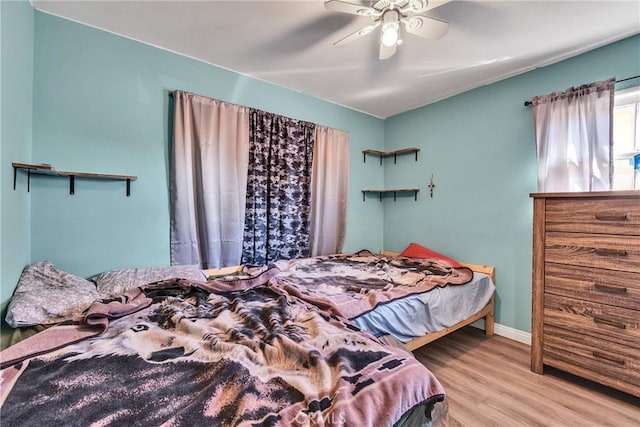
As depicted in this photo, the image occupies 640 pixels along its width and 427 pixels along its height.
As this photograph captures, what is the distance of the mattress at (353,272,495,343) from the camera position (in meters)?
1.71

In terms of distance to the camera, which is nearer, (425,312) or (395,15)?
(395,15)

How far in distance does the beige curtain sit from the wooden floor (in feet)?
4.94

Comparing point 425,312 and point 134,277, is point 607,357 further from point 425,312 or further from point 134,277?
point 134,277

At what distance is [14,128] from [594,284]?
11.3 feet

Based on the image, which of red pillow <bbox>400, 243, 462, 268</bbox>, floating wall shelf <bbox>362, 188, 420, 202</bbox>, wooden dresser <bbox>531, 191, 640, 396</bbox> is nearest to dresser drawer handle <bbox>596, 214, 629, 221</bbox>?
wooden dresser <bbox>531, 191, 640, 396</bbox>

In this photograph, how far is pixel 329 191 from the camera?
10.8 feet

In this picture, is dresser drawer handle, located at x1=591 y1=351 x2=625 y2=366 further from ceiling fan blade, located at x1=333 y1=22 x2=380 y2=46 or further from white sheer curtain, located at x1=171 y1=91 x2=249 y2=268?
white sheer curtain, located at x1=171 y1=91 x2=249 y2=268

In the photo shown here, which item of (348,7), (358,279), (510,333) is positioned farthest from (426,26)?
(510,333)

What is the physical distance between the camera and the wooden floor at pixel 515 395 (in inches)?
60.7

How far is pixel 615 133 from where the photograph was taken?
220 centimetres

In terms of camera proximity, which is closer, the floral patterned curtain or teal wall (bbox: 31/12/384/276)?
teal wall (bbox: 31/12/384/276)

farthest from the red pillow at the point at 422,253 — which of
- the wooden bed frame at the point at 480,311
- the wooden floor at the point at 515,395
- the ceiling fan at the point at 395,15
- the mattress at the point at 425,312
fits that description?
the ceiling fan at the point at 395,15

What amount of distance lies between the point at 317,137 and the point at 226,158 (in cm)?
113

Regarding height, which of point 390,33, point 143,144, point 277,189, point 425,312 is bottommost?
point 425,312
